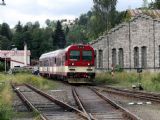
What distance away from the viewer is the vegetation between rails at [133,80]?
34031mm

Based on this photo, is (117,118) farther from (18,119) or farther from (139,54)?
(139,54)

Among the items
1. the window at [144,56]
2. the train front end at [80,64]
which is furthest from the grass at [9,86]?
the window at [144,56]

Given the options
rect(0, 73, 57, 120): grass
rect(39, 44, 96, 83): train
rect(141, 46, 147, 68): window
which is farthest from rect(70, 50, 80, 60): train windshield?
rect(141, 46, 147, 68): window

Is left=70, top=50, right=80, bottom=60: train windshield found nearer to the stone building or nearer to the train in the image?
the train

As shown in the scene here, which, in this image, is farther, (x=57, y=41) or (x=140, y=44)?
(x=57, y=41)

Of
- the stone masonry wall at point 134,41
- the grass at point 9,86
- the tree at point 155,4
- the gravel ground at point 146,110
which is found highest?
the tree at point 155,4

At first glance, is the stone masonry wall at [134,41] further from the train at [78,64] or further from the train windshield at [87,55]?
the train at [78,64]

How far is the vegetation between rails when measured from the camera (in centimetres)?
3403

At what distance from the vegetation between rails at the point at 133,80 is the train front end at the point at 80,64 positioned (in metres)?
2.08

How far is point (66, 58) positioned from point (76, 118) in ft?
82.4

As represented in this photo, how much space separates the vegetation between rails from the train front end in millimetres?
2082

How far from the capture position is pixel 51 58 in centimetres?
5319

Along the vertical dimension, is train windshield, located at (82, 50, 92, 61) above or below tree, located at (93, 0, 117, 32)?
below

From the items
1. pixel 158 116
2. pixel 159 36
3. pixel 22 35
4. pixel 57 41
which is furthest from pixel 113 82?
pixel 57 41
